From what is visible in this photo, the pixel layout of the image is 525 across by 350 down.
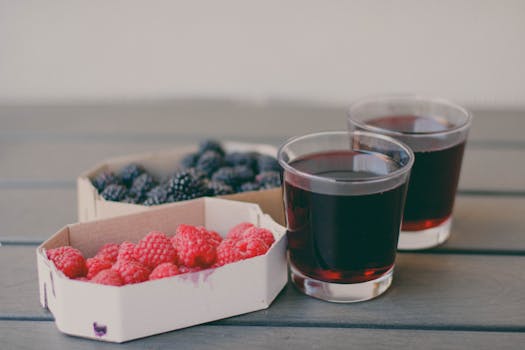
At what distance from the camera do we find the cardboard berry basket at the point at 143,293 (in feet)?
3.18

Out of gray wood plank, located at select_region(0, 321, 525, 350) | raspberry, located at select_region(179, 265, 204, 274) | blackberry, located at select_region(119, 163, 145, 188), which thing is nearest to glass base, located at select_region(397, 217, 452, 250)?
gray wood plank, located at select_region(0, 321, 525, 350)

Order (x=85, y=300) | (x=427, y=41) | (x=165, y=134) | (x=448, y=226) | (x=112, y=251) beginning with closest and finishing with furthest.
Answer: (x=85, y=300) < (x=112, y=251) < (x=448, y=226) < (x=165, y=134) < (x=427, y=41)

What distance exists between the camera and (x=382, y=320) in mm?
1038

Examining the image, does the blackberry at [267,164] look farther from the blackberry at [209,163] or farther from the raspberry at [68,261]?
the raspberry at [68,261]

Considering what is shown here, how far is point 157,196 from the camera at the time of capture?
48.8 inches

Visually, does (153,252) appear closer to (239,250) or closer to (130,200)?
(239,250)

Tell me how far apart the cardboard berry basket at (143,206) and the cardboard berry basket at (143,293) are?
0.36 feet

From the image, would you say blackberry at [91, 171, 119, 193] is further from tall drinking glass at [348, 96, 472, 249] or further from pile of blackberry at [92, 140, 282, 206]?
tall drinking glass at [348, 96, 472, 249]

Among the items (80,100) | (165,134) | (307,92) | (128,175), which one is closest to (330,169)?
(128,175)

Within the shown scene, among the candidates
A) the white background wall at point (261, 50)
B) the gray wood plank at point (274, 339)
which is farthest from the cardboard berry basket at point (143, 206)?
the white background wall at point (261, 50)

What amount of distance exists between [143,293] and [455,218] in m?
0.58

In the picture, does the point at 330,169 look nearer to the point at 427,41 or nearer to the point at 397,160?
the point at 397,160

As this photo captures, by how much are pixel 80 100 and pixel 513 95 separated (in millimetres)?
1089

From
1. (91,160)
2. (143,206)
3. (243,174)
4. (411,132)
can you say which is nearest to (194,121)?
(91,160)
